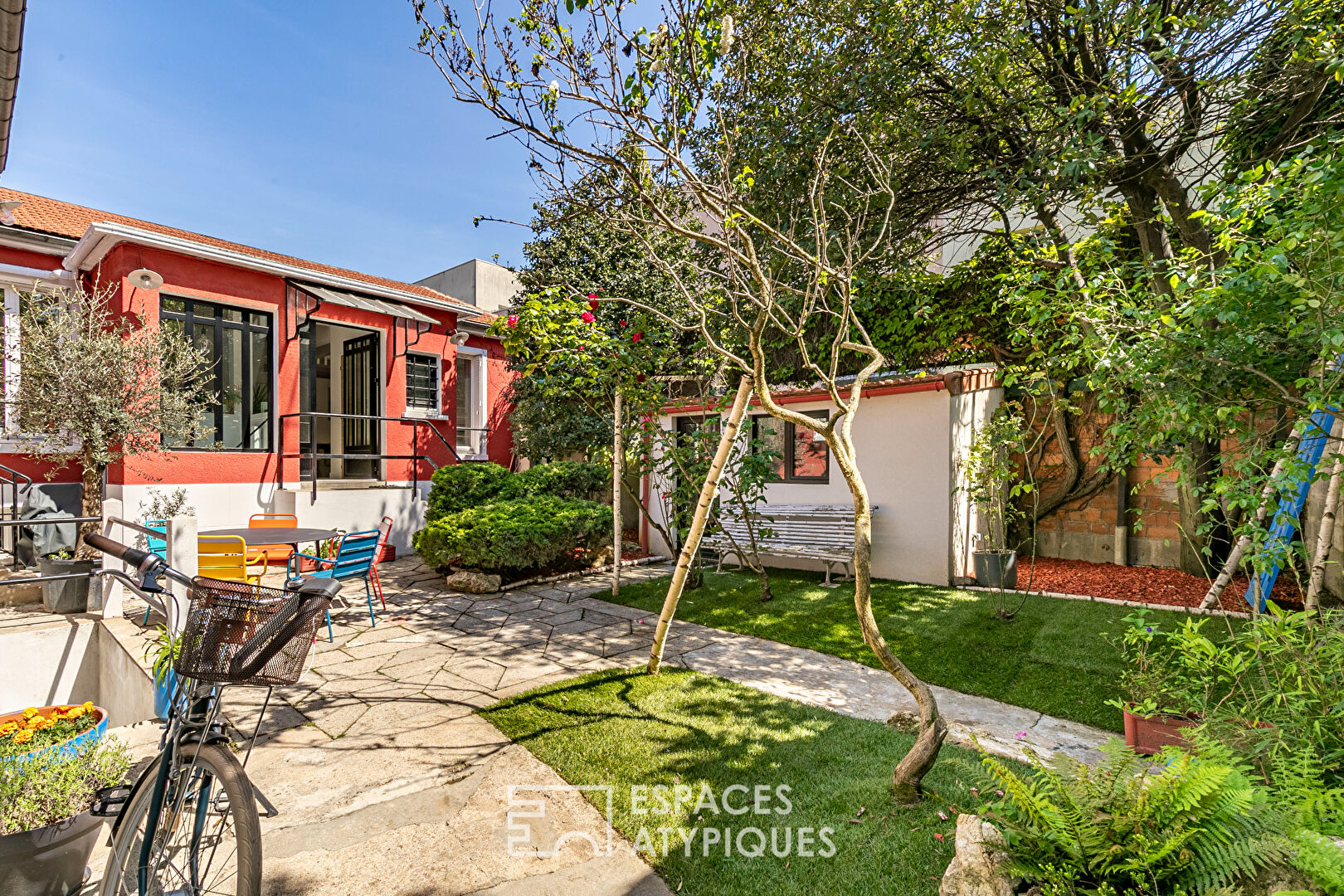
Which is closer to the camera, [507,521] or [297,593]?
[297,593]

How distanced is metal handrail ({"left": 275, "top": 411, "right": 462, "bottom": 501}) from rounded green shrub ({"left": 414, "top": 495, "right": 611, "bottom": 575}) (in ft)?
6.68

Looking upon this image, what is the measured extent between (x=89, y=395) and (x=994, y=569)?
33.5ft

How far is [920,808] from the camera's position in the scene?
2.54m

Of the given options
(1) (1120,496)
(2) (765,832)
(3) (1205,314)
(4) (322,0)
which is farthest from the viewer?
(1) (1120,496)

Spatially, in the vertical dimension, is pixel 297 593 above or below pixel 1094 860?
above

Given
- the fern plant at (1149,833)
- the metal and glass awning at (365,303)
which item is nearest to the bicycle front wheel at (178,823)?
the fern plant at (1149,833)

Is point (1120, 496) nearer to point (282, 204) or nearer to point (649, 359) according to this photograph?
point (649, 359)

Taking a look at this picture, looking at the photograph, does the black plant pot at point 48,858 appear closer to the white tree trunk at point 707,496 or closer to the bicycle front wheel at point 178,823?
the bicycle front wheel at point 178,823

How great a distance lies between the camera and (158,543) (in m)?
6.68

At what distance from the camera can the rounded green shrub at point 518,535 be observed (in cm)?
742

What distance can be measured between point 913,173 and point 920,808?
662cm

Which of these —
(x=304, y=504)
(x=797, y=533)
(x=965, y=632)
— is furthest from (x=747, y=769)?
(x=304, y=504)

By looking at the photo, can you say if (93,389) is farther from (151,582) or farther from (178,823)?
(178,823)

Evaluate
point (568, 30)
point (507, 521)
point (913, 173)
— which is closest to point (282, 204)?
point (507, 521)
